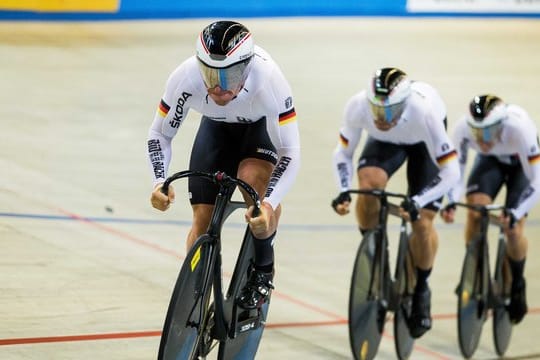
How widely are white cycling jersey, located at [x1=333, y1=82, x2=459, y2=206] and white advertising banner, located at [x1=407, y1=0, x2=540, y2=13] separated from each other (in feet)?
23.4

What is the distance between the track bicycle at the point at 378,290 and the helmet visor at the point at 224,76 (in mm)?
1457

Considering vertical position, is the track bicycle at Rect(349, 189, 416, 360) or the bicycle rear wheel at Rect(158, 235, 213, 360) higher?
the bicycle rear wheel at Rect(158, 235, 213, 360)

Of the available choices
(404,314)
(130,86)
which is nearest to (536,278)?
(404,314)

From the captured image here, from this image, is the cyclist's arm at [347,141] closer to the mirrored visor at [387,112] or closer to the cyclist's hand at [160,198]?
the mirrored visor at [387,112]

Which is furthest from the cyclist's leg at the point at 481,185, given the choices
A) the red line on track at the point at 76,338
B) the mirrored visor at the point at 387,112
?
the red line on track at the point at 76,338

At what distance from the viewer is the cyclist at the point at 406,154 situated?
489 cm

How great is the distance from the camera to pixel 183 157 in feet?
24.5

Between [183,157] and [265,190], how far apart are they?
3742 millimetres

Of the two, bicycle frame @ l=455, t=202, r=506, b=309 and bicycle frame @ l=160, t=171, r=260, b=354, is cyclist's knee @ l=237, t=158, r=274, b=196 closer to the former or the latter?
bicycle frame @ l=160, t=171, r=260, b=354

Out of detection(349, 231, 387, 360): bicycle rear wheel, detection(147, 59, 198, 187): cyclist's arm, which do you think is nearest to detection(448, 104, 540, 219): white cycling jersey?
detection(349, 231, 387, 360): bicycle rear wheel

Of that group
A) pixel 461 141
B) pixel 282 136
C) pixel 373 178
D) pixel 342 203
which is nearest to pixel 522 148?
pixel 461 141

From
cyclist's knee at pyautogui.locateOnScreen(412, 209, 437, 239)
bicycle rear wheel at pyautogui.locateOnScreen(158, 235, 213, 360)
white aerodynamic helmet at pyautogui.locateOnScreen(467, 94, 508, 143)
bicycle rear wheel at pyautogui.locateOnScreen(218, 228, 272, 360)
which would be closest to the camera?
bicycle rear wheel at pyautogui.locateOnScreen(158, 235, 213, 360)

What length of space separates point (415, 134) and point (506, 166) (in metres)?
1.14

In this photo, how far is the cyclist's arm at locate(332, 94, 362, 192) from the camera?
5.09 meters
